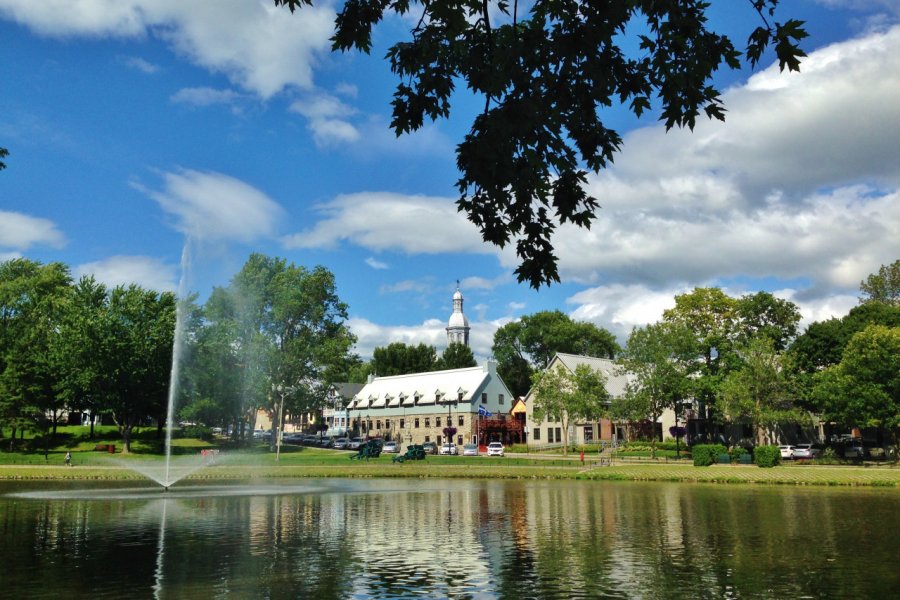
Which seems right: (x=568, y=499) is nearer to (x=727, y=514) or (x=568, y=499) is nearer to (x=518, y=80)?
(x=727, y=514)

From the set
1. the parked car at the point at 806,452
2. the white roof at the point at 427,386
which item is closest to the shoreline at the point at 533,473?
the parked car at the point at 806,452

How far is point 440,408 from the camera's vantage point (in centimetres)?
9912

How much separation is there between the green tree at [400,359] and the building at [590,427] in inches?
1565

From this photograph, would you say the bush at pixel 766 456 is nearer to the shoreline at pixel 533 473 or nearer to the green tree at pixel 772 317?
the shoreline at pixel 533 473

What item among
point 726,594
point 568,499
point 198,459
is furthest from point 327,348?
point 726,594

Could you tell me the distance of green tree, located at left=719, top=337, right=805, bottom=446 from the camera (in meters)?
61.5

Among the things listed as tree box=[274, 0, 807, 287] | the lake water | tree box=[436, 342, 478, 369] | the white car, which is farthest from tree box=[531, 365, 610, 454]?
tree box=[274, 0, 807, 287]

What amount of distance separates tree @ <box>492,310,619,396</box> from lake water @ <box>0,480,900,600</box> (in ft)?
288

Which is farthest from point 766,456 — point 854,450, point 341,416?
point 341,416

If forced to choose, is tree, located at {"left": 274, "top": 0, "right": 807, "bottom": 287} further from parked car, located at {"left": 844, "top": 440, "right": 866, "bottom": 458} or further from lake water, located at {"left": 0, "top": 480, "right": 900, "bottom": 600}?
parked car, located at {"left": 844, "top": 440, "right": 866, "bottom": 458}

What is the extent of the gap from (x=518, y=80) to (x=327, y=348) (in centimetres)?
7384

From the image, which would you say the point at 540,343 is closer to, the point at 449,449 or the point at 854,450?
the point at 449,449

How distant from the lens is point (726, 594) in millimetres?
14789

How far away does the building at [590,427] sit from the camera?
85.2 meters
